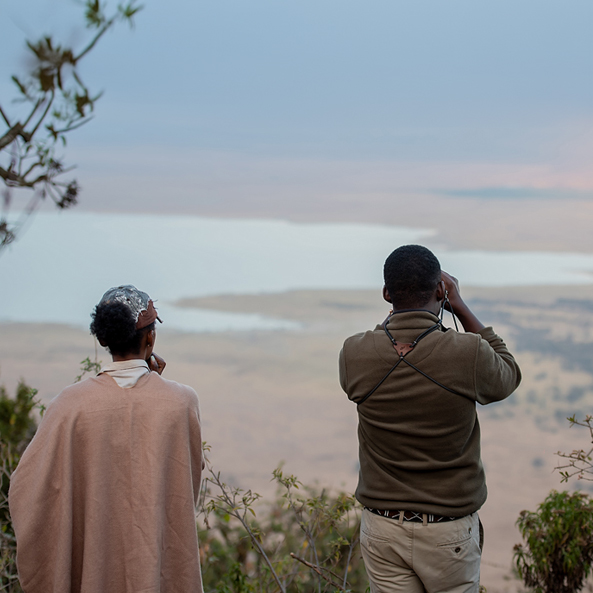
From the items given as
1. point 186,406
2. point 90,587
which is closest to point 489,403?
point 186,406

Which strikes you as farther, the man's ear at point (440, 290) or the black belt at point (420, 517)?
the man's ear at point (440, 290)

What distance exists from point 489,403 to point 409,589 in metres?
0.68

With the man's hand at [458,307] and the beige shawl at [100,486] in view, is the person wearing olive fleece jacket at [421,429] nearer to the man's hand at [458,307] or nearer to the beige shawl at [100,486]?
the man's hand at [458,307]

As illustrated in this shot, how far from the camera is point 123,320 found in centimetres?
226

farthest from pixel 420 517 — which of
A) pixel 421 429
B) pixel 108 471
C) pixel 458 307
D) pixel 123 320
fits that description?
pixel 123 320

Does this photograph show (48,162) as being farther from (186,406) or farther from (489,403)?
(489,403)

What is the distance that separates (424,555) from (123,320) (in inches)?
49.4

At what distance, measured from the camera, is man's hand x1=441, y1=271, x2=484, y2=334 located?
7.79ft

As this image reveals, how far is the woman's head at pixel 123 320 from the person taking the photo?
2260mm

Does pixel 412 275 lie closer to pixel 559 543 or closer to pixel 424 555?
pixel 424 555

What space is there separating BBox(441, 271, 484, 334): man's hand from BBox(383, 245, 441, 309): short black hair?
0.12 meters

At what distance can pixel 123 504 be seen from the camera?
2311 millimetres

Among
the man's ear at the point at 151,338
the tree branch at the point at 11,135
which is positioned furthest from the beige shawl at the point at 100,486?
the tree branch at the point at 11,135

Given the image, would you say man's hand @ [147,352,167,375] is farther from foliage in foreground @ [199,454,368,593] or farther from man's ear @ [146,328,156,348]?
foliage in foreground @ [199,454,368,593]
